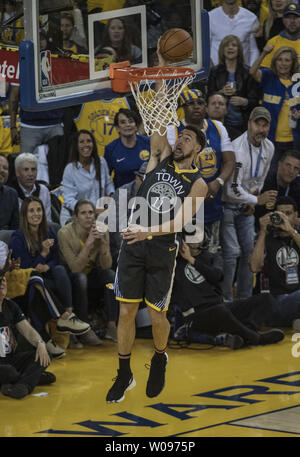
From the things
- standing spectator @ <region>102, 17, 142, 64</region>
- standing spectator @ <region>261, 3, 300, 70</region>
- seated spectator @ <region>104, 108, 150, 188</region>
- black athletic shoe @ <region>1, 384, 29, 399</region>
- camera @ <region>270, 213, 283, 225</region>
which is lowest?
black athletic shoe @ <region>1, 384, 29, 399</region>

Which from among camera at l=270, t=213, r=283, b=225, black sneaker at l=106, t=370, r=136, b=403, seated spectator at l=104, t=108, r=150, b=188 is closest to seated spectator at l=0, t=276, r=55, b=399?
black sneaker at l=106, t=370, r=136, b=403

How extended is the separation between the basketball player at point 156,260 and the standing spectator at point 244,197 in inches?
106

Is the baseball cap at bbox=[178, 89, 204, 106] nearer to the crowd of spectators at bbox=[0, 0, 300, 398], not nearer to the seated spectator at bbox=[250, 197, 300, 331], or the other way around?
the crowd of spectators at bbox=[0, 0, 300, 398]

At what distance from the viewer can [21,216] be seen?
782 cm

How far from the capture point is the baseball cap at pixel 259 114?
8781 millimetres

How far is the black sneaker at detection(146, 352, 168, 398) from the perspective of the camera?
6070 millimetres

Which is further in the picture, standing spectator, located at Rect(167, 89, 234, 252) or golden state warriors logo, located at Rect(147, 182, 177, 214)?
standing spectator, located at Rect(167, 89, 234, 252)

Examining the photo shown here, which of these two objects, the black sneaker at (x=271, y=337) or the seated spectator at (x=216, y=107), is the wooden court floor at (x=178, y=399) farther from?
the seated spectator at (x=216, y=107)

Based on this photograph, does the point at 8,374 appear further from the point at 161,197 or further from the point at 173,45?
the point at 173,45

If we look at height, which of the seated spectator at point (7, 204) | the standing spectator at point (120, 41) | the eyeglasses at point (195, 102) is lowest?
the seated spectator at point (7, 204)

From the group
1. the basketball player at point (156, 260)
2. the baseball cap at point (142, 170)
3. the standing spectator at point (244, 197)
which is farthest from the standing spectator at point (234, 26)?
the basketball player at point (156, 260)

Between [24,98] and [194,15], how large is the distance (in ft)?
6.49

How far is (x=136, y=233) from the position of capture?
18.5ft

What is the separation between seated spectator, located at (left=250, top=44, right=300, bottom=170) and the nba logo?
11.6 feet
